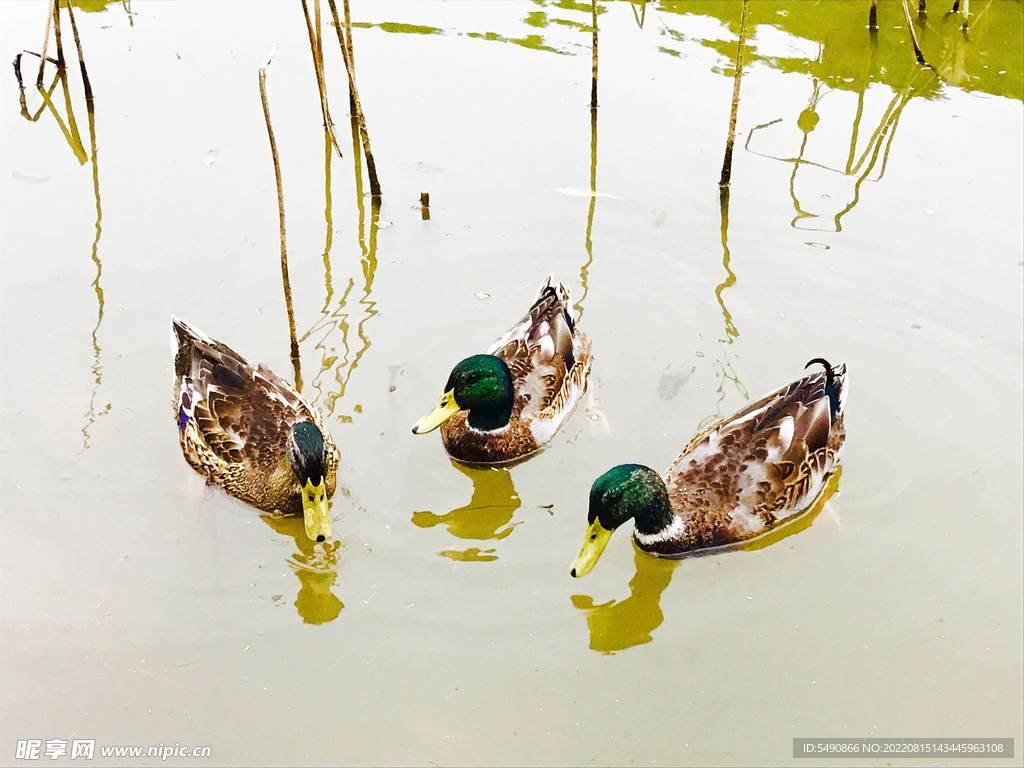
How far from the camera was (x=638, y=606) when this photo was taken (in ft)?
15.4

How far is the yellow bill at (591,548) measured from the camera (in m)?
4.52

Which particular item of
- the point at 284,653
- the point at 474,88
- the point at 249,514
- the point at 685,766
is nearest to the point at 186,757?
the point at 284,653

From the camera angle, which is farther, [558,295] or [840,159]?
[840,159]

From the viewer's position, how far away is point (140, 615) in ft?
14.7

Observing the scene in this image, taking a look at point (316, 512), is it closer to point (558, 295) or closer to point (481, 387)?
point (481, 387)

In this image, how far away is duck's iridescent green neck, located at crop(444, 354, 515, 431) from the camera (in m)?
5.30

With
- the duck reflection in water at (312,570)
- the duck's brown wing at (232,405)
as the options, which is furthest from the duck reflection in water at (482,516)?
the duck's brown wing at (232,405)

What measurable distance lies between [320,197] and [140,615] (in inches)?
163

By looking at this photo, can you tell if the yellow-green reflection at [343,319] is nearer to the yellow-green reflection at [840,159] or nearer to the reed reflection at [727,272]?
the reed reflection at [727,272]

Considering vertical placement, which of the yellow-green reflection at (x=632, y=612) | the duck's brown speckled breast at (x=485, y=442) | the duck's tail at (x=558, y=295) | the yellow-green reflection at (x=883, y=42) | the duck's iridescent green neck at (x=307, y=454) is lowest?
the yellow-green reflection at (x=632, y=612)

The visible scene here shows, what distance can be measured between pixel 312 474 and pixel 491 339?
2118 mm

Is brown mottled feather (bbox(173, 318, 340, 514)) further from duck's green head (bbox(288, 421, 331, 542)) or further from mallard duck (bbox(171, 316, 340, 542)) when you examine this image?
duck's green head (bbox(288, 421, 331, 542))

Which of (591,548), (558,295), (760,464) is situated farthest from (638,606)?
(558,295)

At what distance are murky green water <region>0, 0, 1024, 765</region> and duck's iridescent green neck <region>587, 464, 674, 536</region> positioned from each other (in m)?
0.32
